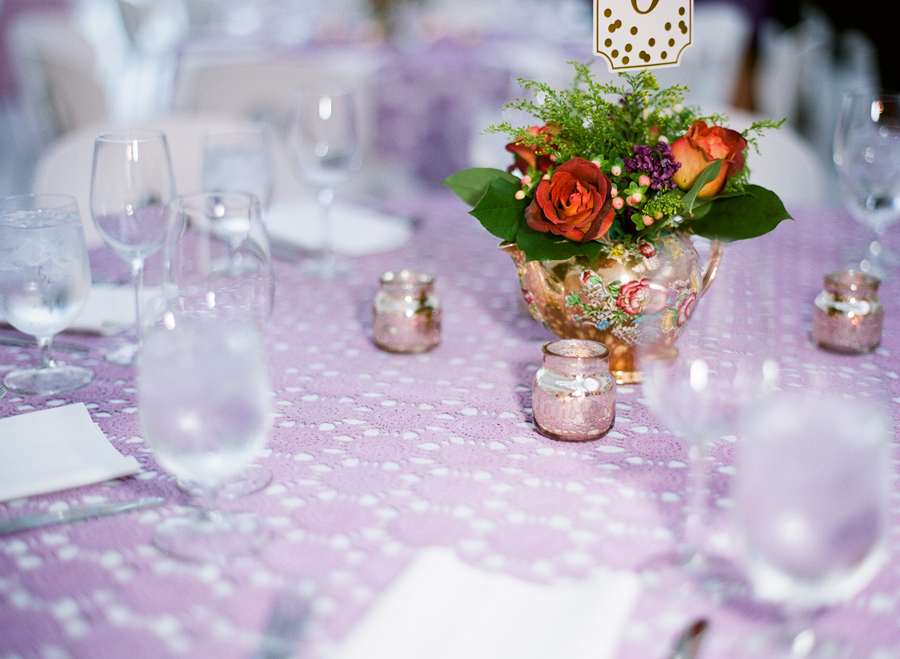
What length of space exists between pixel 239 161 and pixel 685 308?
2.24 ft

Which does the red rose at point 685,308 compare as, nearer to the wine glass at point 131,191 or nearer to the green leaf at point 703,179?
the green leaf at point 703,179

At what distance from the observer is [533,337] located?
1.11m

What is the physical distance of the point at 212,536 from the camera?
0.66m

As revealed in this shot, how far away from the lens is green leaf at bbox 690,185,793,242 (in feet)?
2.97

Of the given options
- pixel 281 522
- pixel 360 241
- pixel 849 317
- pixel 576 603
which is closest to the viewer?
pixel 576 603

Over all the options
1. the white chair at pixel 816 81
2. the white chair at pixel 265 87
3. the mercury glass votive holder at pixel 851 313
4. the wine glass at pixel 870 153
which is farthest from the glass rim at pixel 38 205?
the white chair at pixel 816 81

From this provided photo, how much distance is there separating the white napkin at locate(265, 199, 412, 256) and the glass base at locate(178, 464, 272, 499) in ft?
2.29

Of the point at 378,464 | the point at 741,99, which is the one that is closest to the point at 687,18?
the point at 378,464

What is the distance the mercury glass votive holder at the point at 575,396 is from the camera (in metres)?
0.81

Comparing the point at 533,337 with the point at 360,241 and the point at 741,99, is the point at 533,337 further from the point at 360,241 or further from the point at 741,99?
the point at 741,99

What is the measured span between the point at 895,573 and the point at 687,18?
2.02 feet

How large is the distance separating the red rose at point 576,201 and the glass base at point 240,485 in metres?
0.36

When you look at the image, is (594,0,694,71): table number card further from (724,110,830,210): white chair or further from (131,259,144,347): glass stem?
(724,110,830,210): white chair

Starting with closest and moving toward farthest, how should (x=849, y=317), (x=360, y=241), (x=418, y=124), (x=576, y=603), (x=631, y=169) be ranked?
(x=576, y=603) → (x=631, y=169) → (x=849, y=317) → (x=360, y=241) → (x=418, y=124)
